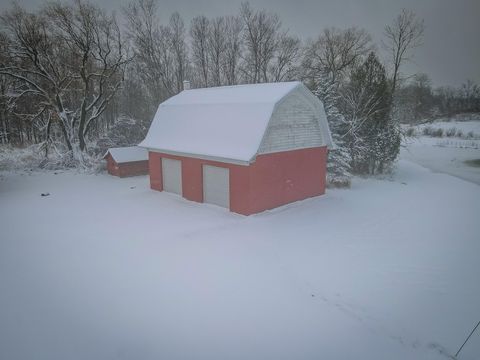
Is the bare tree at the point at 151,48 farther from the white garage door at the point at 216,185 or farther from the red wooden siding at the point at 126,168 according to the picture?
the white garage door at the point at 216,185

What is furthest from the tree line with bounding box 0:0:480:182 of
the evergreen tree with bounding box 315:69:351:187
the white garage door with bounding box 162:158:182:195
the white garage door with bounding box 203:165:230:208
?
the white garage door with bounding box 162:158:182:195

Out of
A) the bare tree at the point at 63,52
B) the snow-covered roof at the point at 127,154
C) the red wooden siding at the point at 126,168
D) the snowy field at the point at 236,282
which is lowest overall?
the snowy field at the point at 236,282

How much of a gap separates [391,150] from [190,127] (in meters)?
Answer: 14.5

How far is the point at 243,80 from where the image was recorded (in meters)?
31.7

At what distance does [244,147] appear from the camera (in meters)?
11.0

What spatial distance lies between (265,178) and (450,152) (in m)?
26.7

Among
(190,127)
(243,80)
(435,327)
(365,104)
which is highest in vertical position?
(243,80)

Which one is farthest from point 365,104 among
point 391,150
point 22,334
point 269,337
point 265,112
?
point 22,334

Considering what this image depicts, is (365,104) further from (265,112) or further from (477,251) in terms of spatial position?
(477,251)

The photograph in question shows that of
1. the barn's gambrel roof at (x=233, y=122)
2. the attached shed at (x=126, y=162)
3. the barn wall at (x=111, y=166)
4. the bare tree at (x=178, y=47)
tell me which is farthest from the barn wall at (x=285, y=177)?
the bare tree at (x=178, y=47)

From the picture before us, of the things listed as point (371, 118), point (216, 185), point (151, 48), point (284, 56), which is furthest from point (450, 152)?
point (151, 48)

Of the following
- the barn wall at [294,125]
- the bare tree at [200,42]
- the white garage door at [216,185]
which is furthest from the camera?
the bare tree at [200,42]

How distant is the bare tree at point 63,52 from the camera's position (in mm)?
20156

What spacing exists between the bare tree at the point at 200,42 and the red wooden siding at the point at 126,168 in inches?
636
